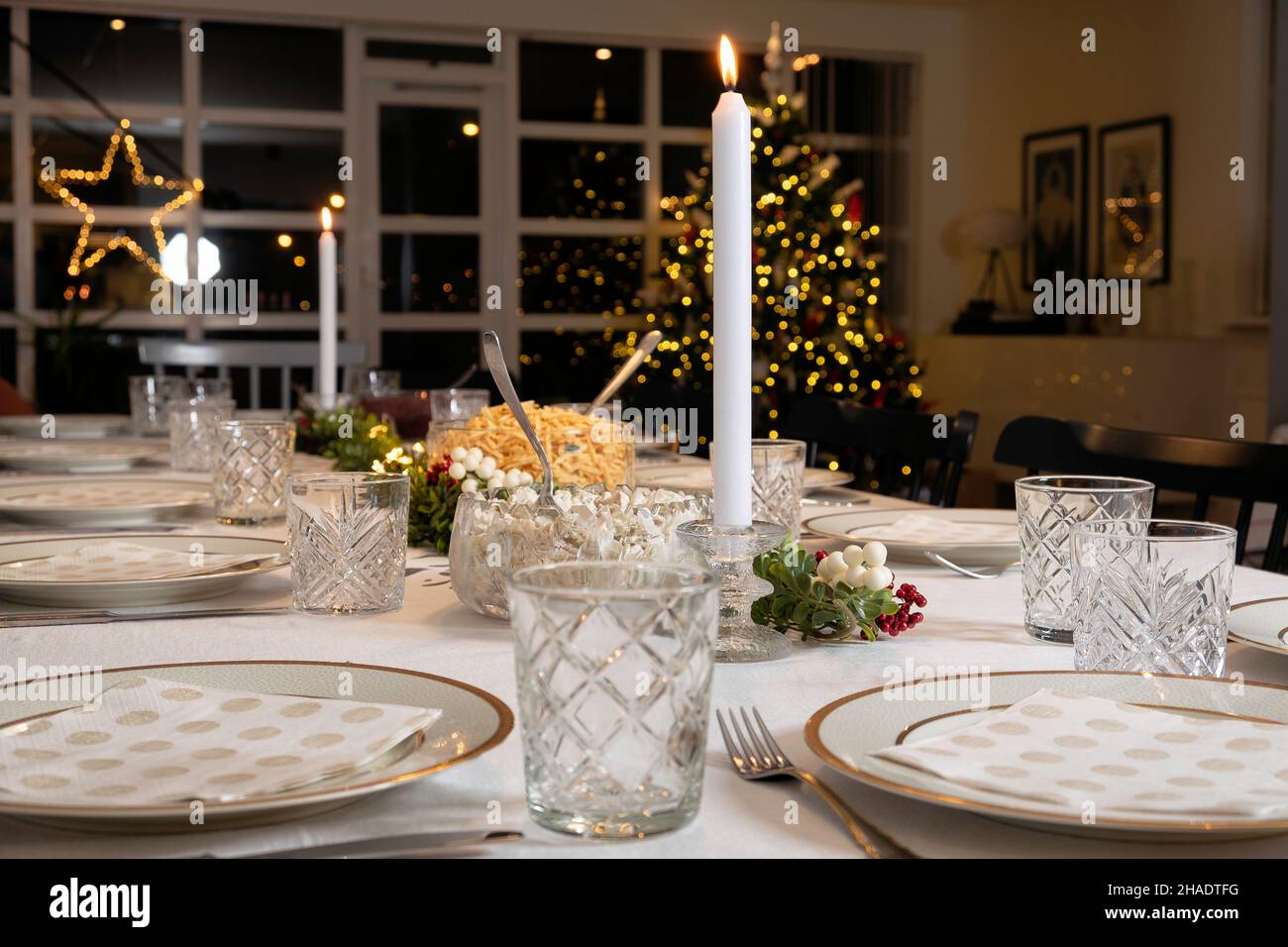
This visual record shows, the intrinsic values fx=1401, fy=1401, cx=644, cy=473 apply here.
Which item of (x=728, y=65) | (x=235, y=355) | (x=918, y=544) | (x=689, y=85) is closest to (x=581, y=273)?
(x=689, y=85)

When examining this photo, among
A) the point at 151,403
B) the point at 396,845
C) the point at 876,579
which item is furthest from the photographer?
the point at 151,403

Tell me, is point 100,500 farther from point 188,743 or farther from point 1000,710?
point 1000,710

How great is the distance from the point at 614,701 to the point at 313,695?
26cm

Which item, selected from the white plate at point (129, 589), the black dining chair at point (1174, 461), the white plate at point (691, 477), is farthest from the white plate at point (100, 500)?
the black dining chair at point (1174, 461)

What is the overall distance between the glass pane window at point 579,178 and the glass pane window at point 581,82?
0.14 meters

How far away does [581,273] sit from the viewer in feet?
24.0

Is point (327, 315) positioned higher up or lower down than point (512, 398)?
higher up

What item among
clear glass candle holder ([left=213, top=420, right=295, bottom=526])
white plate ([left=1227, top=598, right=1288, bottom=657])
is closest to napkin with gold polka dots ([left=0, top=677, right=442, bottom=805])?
white plate ([left=1227, top=598, right=1288, bottom=657])

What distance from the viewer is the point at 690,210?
6.87 metres

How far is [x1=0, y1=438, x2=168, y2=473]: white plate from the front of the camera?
215 cm

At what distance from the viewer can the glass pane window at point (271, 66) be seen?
22.1ft

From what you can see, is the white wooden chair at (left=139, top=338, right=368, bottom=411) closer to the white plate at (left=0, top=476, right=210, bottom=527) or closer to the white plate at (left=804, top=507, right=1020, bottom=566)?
the white plate at (left=0, top=476, right=210, bottom=527)

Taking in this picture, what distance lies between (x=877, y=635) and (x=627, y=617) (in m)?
0.44

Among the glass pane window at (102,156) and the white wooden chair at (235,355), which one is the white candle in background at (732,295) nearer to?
the white wooden chair at (235,355)
